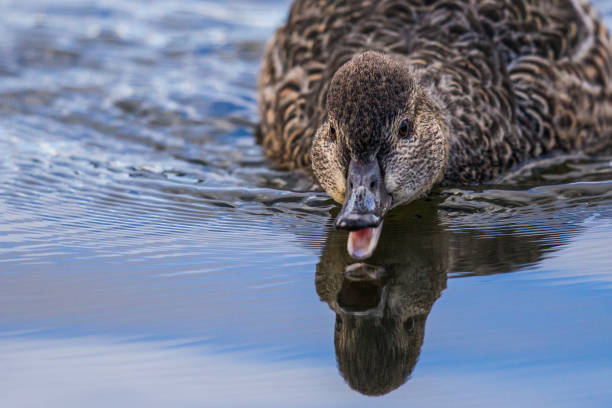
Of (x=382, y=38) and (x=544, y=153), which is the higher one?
(x=382, y=38)

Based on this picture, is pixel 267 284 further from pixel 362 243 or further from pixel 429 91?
pixel 429 91

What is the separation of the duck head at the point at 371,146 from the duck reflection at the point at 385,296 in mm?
177

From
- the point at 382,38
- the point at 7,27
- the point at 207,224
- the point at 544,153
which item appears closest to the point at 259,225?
the point at 207,224

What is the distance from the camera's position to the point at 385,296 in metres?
4.70

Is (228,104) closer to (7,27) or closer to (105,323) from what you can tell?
(7,27)

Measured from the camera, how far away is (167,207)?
6.40 m

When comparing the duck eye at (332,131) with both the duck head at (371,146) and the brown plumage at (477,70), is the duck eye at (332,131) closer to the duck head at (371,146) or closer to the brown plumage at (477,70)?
the duck head at (371,146)

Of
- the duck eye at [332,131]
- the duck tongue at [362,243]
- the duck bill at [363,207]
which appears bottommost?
the duck tongue at [362,243]

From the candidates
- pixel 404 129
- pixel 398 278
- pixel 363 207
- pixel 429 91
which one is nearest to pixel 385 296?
pixel 398 278

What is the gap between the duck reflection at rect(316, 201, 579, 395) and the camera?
4.09 m

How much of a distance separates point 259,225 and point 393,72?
50.7 inches

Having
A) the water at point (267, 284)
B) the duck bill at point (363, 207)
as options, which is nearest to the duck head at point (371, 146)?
Result: the duck bill at point (363, 207)

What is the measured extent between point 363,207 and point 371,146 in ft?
1.44

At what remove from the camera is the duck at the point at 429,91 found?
5301 millimetres
